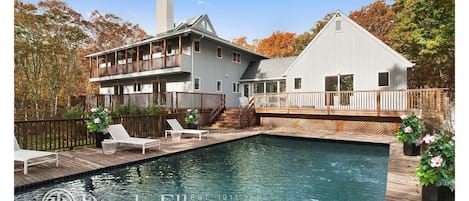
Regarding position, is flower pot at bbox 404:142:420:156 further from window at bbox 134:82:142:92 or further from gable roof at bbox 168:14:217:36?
window at bbox 134:82:142:92

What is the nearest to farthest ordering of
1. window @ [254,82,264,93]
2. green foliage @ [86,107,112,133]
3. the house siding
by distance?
green foliage @ [86,107,112,133] → the house siding → window @ [254,82,264,93]

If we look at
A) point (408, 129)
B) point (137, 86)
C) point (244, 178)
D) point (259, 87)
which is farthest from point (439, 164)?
point (137, 86)

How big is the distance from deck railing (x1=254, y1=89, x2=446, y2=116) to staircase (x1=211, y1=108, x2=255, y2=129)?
3.31 feet

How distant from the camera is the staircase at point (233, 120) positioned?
14586mm

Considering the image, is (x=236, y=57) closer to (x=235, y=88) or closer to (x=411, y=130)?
(x=235, y=88)

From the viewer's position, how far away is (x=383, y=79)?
13.1 metres

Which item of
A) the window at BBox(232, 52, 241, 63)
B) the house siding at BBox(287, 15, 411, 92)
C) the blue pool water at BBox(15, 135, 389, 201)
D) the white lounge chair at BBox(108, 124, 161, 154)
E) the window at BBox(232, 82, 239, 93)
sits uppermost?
the window at BBox(232, 52, 241, 63)

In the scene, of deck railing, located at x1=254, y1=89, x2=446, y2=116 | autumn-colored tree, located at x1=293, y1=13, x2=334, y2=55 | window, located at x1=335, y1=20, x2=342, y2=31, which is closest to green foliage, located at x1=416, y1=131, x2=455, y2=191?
deck railing, located at x1=254, y1=89, x2=446, y2=116

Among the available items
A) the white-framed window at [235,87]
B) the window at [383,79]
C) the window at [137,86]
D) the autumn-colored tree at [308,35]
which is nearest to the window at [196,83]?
the white-framed window at [235,87]

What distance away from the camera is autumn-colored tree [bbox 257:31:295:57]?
103 ft

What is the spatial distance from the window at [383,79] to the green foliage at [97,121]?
1296cm

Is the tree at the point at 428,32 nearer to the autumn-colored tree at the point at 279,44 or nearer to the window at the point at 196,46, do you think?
the window at the point at 196,46

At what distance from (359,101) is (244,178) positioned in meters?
9.67

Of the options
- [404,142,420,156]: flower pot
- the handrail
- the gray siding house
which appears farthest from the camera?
the gray siding house
